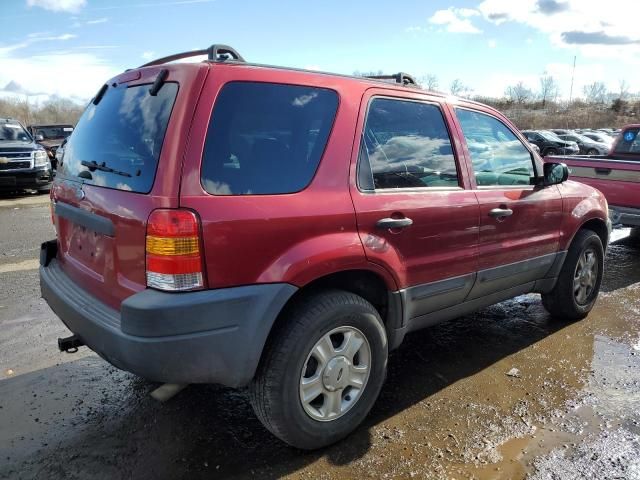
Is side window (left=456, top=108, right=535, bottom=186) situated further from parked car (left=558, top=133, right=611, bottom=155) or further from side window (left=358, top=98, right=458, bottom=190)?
parked car (left=558, top=133, right=611, bottom=155)

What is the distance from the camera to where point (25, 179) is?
11.9m

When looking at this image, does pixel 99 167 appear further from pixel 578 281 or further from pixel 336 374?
pixel 578 281

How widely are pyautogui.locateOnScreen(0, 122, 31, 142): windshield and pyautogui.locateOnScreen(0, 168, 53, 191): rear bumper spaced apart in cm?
125

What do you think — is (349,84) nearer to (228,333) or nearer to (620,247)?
(228,333)

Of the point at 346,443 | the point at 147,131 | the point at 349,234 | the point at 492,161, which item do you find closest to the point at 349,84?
the point at 349,234

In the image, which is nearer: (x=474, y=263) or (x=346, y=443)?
(x=346, y=443)

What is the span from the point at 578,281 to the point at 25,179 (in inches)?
472

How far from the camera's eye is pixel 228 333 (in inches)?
87.7

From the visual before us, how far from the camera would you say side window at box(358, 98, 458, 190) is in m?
2.82

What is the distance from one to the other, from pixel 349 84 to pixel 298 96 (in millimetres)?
398

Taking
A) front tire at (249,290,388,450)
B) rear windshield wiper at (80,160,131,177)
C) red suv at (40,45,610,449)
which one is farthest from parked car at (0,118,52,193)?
front tire at (249,290,388,450)

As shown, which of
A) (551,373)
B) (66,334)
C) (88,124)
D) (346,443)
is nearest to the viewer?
(346,443)

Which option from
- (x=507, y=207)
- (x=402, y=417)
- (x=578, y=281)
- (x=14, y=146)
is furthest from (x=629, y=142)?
(x=14, y=146)

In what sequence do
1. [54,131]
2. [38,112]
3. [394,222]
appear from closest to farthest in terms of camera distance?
[394,222] < [54,131] < [38,112]
